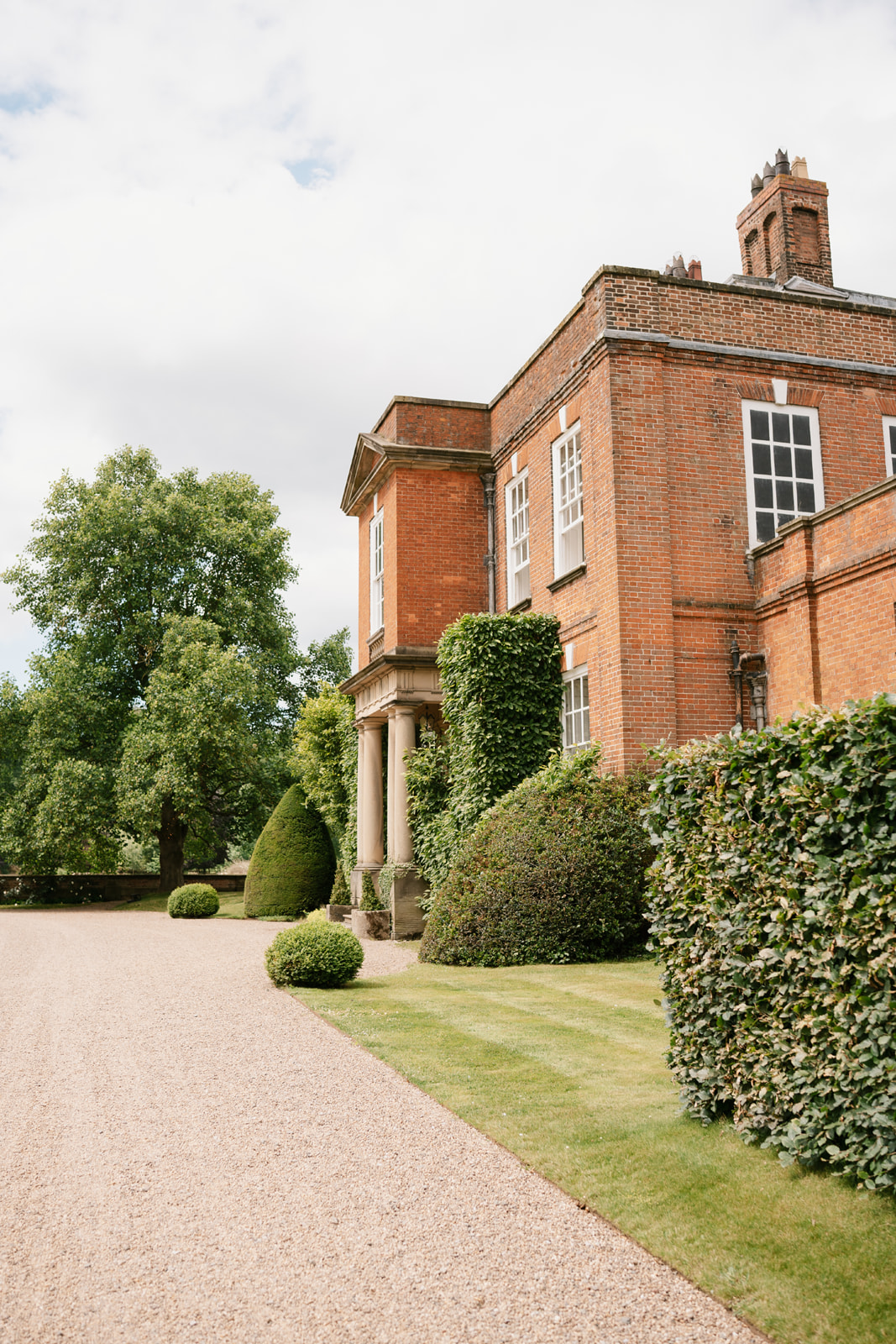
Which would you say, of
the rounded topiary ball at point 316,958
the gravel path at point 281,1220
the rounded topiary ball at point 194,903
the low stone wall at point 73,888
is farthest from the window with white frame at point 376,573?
the low stone wall at point 73,888

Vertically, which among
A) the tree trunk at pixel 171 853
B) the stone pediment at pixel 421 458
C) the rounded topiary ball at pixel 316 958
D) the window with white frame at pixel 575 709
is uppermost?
the stone pediment at pixel 421 458

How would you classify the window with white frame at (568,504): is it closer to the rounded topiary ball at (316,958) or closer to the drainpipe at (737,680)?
the drainpipe at (737,680)

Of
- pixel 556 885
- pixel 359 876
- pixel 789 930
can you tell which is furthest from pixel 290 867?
pixel 789 930

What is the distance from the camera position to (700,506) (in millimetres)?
14633

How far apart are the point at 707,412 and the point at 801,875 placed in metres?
11.4

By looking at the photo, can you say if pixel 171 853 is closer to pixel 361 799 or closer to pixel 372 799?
pixel 361 799

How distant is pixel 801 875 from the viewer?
4.68m

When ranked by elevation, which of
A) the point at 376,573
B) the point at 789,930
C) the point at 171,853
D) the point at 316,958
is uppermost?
the point at 376,573

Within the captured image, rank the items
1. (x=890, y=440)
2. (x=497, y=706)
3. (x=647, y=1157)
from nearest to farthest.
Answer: (x=647, y=1157)
(x=497, y=706)
(x=890, y=440)

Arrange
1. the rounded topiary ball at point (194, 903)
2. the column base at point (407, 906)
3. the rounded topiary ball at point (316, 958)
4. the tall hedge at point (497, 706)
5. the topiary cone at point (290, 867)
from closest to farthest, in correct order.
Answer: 1. the rounded topiary ball at point (316, 958)
2. the tall hedge at point (497, 706)
3. the column base at point (407, 906)
4. the topiary cone at point (290, 867)
5. the rounded topiary ball at point (194, 903)

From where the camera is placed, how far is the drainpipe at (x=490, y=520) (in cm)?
1923

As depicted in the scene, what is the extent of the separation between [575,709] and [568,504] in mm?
3136

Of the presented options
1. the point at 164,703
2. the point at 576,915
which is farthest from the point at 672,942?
the point at 164,703

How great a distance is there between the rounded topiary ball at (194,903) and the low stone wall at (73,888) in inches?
333
